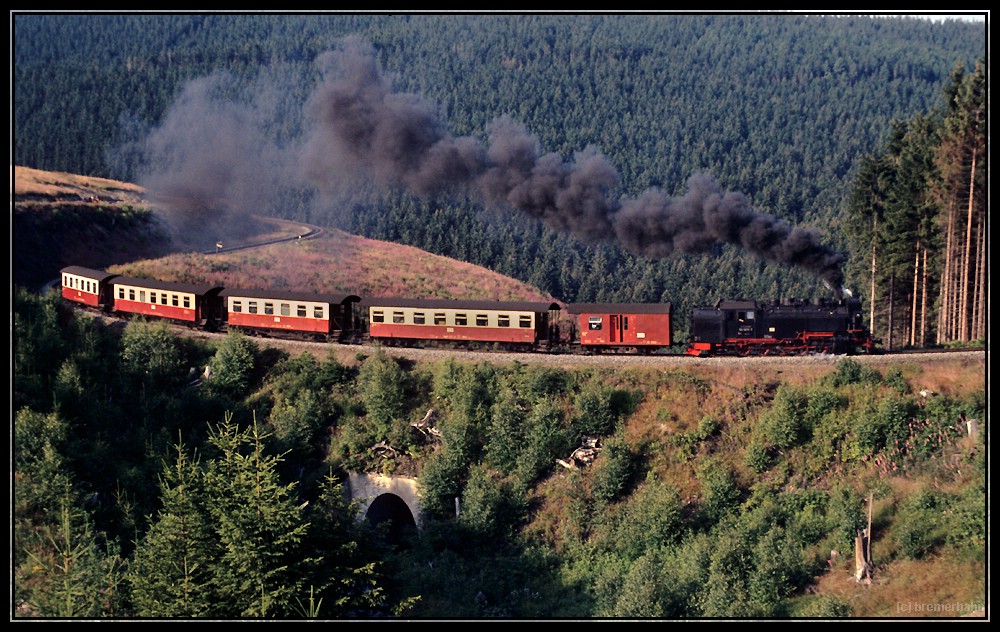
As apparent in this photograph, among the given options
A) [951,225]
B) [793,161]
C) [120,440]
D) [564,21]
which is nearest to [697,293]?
[951,225]

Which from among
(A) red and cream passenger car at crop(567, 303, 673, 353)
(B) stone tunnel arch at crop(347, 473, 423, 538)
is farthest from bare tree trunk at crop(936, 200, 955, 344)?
(B) stone tunnel arch at crop(347, 473, 423, 538)

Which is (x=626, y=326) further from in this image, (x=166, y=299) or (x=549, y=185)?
(x=166, y=299)

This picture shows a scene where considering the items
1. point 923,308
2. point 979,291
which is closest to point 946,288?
point 979,291

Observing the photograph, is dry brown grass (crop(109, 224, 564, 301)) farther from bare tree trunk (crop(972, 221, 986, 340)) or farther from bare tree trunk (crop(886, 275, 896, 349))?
bare tree trunk (crop(972, 221, 986, 340))

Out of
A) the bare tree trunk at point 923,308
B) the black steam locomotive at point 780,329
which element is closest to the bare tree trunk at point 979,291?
the bare tree trunk at point 923,308

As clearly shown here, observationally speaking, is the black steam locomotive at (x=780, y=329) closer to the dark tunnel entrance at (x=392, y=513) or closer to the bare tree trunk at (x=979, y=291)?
the bare tree trunk at (x=979, y=291)

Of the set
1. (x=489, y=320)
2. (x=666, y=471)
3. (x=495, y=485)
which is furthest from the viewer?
(x=489, y=320)
